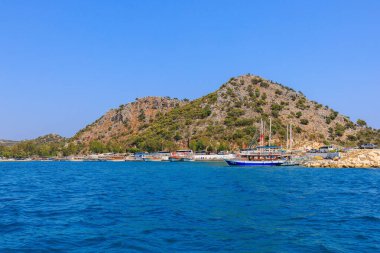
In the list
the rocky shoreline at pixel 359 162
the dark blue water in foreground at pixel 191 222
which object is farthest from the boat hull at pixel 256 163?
the dark blue water in foreground at pixel 191 222

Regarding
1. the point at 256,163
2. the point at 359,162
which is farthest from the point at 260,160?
the point at 359,162

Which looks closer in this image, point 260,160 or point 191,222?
point 191,222

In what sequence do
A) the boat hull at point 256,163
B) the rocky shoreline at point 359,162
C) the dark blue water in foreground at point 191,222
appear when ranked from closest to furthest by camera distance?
the dark blue water in foreground at point 191,222, the rocky shoreline at point 359,162, the boat hull at point 256,163

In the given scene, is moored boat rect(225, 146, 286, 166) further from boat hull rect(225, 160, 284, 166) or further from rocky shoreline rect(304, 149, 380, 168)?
rocky shoreline rect(304, 149, 380, 168)

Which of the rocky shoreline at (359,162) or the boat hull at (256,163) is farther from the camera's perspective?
the boat hull at (256,163)

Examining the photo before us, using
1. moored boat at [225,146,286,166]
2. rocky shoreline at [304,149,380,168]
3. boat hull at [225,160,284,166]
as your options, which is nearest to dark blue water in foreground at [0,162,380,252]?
rocky shoreline at [304,149,380,168]

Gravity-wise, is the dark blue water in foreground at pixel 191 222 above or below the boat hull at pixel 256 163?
below

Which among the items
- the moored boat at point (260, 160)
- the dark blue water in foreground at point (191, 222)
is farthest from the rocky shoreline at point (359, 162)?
the dark blue water in foreground at point (191, 222)

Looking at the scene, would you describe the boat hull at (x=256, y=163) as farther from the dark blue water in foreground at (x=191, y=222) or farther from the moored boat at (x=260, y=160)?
the dark blue water in foreground at (x=191, y=222)

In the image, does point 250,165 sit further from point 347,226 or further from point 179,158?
point 347,226

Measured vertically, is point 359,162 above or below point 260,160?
below

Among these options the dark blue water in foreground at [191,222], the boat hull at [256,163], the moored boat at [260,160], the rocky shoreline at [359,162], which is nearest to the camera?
the dark blue water in foreground at [191,222]

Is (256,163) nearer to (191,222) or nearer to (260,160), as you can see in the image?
(260,160)

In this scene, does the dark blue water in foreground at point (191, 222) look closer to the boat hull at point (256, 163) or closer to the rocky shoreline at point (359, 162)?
the rocky shoreline at point (359, 162)
